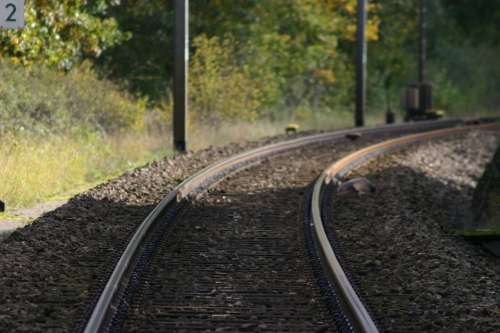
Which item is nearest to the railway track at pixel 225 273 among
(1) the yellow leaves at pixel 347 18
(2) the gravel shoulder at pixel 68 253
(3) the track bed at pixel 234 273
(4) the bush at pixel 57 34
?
(3) the track bed at pixel 234 273

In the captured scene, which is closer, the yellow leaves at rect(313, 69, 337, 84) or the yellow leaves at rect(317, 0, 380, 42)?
the yellow leaves at rect(317, 0, 380, 42)

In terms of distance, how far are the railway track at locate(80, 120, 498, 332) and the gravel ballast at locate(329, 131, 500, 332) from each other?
34cm

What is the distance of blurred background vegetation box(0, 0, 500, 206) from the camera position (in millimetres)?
16375

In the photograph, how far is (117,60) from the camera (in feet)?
85.9

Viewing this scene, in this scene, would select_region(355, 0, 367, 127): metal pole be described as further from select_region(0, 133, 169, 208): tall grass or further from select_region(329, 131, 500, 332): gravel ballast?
select_region(329, 131, 500, 332): gravel ballast

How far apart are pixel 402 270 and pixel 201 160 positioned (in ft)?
29.2

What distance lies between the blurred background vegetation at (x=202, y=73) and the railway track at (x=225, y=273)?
268cm

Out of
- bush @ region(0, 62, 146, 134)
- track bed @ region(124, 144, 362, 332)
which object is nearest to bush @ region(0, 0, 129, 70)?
bush @ region(0, 62, 146, 134)

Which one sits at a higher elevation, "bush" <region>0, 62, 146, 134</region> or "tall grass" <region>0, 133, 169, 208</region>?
Result: "bush" <region>0, 62, 146, 134</region>

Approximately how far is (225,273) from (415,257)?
1.93m

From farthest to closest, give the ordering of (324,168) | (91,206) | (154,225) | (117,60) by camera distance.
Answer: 1. (117,60)
2. (324,168)
3. (91,206)
4. (154,225)

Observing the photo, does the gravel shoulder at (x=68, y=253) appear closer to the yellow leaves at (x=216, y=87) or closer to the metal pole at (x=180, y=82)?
the metal pole at (x=180, y=82)

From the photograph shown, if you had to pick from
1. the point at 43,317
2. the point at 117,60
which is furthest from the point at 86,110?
the point at 43,317

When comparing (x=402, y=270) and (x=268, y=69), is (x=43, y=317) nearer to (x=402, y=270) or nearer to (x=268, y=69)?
(x=402, y=270)
